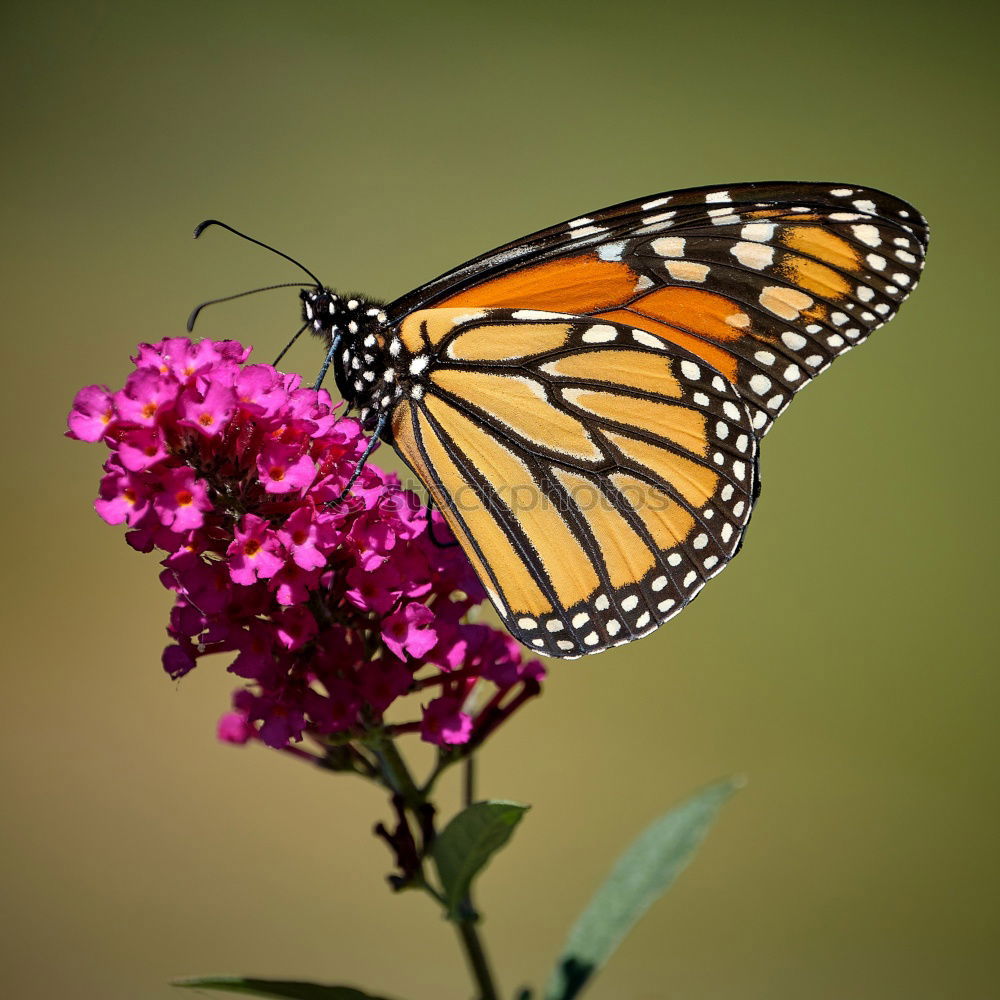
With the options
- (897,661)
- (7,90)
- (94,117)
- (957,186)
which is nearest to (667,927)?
(897,661)

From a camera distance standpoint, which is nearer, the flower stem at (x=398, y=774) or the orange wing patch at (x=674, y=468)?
the flower stem at (x=398, y=774)

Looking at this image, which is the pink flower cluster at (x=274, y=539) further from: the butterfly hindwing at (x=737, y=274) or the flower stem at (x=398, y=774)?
the butterfly hindwing at (x=737, y=274)

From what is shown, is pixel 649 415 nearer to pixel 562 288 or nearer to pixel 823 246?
pixel 562 288

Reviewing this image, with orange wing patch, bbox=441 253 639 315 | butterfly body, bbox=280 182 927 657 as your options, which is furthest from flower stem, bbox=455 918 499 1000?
orange wing patch, bbox=441 253 639 315

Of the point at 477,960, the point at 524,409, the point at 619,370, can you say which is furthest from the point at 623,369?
the point at 477,960

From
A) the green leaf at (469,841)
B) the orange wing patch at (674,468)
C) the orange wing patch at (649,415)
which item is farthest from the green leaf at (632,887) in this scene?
the orange wing patch at (649,415)

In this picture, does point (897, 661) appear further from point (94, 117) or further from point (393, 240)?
point (94, 117)
